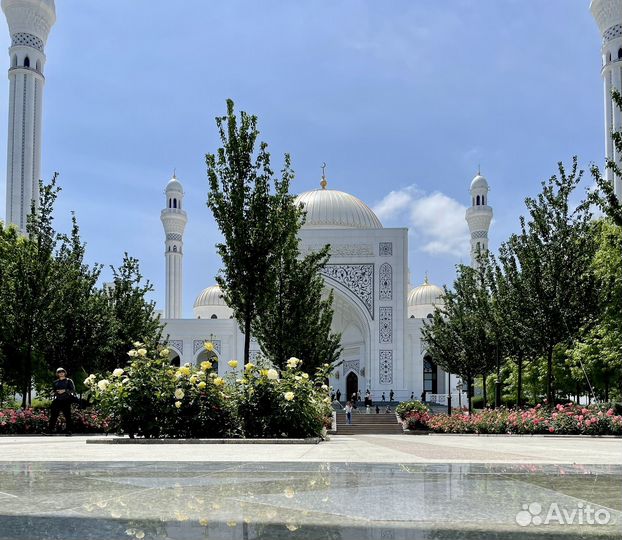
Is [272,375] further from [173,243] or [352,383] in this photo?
[173,243]

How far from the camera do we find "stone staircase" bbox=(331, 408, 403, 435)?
86.8 feet

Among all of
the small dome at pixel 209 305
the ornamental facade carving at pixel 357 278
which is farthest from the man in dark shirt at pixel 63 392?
the small dome at pixel 209 305

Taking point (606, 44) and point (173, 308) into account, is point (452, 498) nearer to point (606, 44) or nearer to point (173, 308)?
point (606, 44)

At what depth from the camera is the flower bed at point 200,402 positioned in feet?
30.1

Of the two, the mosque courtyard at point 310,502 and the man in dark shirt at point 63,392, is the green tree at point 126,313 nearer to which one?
the man in dark shirt at point 63,392

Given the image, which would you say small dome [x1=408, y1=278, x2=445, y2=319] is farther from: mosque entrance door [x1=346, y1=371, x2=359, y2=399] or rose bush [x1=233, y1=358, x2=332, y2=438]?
rose bush [x1=233, y1=358, x2=332, y2=438]

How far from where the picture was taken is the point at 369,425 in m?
27.9

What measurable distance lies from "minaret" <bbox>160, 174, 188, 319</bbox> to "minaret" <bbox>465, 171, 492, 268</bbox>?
2086 cm

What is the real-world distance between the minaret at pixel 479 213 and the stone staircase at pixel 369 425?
2245cm

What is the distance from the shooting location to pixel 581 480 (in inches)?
147

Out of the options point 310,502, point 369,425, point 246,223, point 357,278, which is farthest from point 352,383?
point 310,502

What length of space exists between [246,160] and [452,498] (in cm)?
1023

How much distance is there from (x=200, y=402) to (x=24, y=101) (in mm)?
33762

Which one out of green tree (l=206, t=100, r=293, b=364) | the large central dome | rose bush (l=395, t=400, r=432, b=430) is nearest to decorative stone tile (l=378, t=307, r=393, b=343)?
the large central dome
